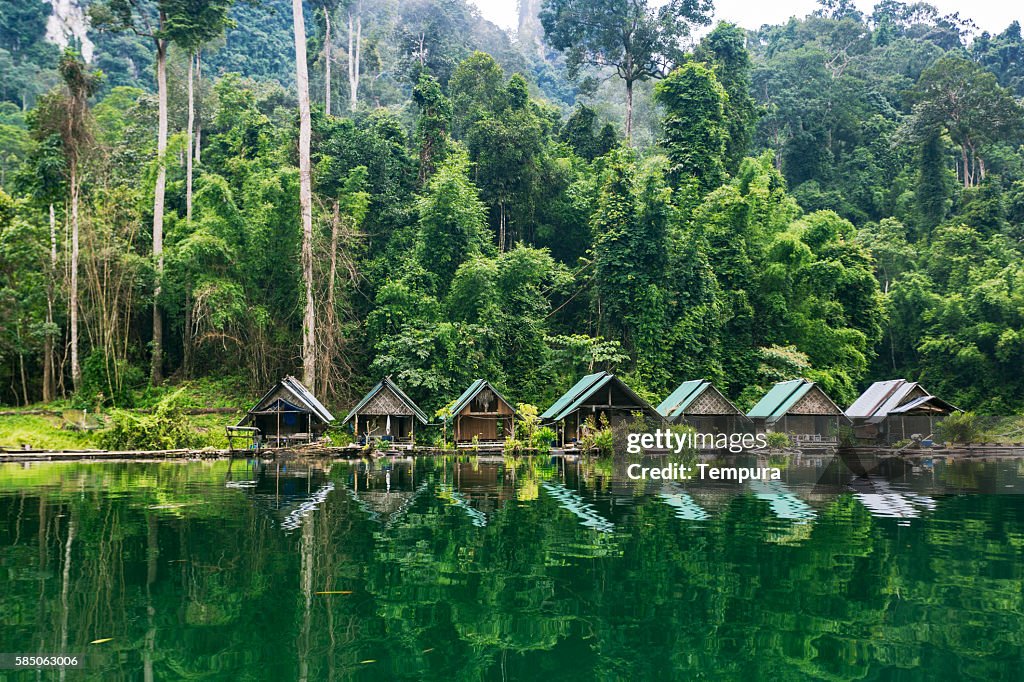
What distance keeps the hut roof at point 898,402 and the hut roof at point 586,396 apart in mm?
7947

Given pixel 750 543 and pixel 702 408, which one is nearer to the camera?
pixel 750 543

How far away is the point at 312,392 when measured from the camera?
3009cm

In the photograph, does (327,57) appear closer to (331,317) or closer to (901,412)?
(331,317)

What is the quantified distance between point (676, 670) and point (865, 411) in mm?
27901

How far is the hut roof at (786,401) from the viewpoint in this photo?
27953mm

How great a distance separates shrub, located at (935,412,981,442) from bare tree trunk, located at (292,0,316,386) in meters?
22.2

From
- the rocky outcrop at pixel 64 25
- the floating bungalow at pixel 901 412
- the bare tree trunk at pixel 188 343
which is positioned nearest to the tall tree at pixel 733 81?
the floating bungalow at pixel 901 412

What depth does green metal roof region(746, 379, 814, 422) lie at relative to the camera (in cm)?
2794

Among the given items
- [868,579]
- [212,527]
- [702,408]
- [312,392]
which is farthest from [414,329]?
[868,579]

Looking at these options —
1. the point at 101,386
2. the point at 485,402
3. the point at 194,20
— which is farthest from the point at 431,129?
the point at 101,386

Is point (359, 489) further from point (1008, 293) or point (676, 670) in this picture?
point (1008, 293)

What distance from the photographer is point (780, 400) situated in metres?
29.1

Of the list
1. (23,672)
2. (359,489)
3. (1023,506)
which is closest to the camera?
(23,672)

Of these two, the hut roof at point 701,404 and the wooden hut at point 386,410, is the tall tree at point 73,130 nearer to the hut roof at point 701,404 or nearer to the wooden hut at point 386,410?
the wooden hut at point 386,410
